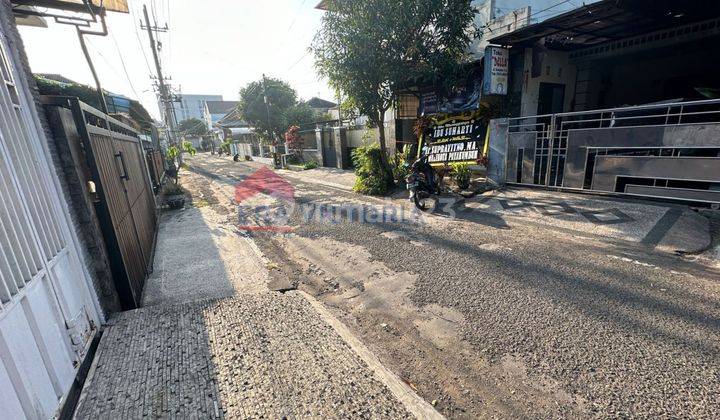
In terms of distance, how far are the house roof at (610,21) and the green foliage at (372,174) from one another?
14.7ft

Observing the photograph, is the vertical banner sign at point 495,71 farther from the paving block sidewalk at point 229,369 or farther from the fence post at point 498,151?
the paving block sidewalk at point 229,369

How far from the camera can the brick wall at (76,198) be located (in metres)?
2.41

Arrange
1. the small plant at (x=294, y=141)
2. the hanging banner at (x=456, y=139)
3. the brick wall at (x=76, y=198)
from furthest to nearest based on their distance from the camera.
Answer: the small plant at (x=294, y=141)
the hanging banner at (x=456, y=139)
the brick wall at (x=76, y=198)

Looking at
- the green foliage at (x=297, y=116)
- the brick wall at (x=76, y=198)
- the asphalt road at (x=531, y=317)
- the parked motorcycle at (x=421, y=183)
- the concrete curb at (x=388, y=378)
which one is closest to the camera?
the concrete curb at (x=388, y=378)

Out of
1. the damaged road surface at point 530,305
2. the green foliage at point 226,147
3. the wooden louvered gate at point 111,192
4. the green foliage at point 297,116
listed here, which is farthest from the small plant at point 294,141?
the green foliage at point 226,147

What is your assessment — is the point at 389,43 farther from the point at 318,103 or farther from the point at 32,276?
the point at 318,103

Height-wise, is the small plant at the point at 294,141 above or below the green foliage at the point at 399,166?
above

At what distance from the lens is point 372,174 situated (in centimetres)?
988

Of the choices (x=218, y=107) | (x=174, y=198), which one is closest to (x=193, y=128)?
(x=218, y=107)

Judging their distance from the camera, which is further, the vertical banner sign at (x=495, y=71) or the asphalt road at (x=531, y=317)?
the vertical banner sign at (x=495, y=71)

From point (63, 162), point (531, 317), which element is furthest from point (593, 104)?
point (63, 162)

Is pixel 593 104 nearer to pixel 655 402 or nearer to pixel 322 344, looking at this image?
pixel 655 402

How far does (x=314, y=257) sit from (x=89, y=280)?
2.78 metres

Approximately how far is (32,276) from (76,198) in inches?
39.7
